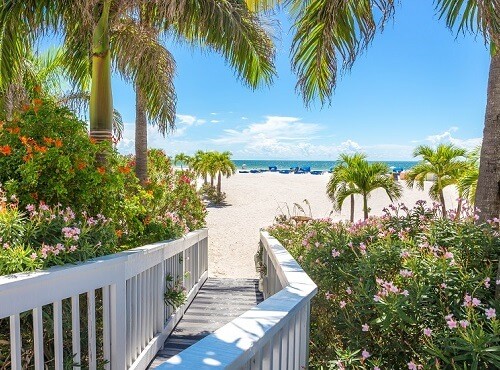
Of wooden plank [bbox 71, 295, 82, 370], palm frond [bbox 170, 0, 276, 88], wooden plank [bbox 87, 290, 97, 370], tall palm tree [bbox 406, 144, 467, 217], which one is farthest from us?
tall palm tree [bbox 406, 144, 467, 217]

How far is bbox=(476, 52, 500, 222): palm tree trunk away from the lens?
4309 mm

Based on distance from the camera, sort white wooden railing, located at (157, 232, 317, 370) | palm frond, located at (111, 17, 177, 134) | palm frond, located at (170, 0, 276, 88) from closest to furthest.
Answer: white wooden railing, located at (157, 232, 317, 370)
palm frond, located at (170, 0, 276, 88)
palm frond, located at (111, 17, 177, 134)

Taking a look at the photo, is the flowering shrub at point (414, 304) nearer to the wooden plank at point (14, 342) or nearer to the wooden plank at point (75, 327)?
the wooden plank at point (75, 327)

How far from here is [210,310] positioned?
588 cm

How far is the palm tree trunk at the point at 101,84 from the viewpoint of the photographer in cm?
548

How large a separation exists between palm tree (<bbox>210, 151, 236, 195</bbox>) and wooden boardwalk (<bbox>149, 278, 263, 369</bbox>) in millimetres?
21448

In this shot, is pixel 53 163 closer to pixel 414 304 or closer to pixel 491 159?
pixel 414 304

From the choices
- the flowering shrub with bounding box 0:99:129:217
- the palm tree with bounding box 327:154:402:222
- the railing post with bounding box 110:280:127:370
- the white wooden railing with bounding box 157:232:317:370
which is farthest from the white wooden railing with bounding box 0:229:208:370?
the palm tree with bounding box 327:154:402:222

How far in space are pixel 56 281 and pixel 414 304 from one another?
6.18 ft

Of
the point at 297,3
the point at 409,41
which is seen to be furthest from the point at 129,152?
the point at 409,41

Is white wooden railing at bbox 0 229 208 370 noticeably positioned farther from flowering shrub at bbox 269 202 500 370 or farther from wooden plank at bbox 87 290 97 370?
flowering shrub at bbox 269 202 500 370

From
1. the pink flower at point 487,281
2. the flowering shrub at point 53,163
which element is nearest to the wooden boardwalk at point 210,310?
the flowering shrub at point 53,163

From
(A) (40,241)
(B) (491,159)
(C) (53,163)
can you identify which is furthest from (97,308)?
(B) (491,159)

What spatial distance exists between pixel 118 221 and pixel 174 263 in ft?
2.67
